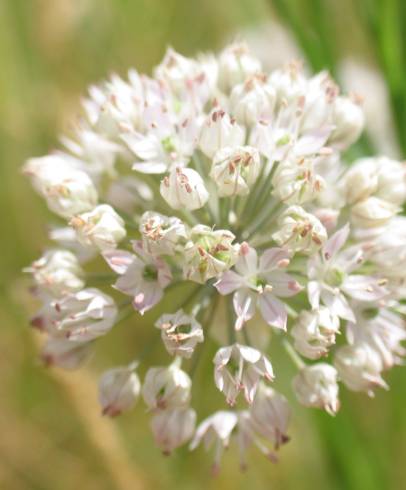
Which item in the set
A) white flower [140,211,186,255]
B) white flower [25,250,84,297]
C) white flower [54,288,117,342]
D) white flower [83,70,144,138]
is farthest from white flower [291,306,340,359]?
white flower [83,70,144,138]

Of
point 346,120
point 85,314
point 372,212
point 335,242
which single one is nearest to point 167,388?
point 85,314

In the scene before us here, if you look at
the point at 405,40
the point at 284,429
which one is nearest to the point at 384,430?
the point at 284,429

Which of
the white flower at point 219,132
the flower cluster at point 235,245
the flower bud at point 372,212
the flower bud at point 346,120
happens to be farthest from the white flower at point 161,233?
the flower bud at point 346,120

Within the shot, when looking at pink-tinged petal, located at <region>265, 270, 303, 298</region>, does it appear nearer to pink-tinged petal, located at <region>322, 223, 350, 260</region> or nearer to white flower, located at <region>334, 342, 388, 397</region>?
pink-tinged petal, located at <region>322, 223, 350, 260</region>

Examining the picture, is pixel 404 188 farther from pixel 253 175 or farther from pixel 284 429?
pixel 284 429

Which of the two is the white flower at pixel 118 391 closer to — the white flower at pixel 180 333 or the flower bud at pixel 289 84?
the white flower at pixel 180 333
